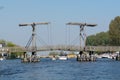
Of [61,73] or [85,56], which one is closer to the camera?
[61,73]

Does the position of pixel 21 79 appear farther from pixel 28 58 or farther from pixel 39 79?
pixel 28 58

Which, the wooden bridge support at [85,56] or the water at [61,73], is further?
the wooden bridge support at [85,56]

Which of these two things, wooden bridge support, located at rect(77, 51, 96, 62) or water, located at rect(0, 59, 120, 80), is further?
wooden bridge support, located at rect(77, 51, 96, 62)

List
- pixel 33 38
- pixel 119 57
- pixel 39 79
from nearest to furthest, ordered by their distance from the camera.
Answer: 1. pixel 39 79
2. pixel 33 38
3. pixel 119 57

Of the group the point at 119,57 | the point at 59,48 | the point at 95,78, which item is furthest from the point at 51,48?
the point at 95,78

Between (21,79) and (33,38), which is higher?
(33,38)

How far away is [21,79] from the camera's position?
249ft

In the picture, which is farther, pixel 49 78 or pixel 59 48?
pixel 59 48

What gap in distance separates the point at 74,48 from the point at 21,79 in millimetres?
84374

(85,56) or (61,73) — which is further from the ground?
(85,56)

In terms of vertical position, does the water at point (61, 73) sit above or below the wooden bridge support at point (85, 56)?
below

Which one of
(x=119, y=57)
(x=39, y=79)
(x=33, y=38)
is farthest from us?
(x=119, y=57)

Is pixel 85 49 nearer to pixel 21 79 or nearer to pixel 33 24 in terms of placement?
pixel 33 24

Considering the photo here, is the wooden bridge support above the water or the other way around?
above
